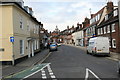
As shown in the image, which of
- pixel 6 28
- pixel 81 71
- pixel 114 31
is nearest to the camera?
pixel 81 71

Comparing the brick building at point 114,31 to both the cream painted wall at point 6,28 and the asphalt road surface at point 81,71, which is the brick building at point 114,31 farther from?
the cream painted wall at point 6,28

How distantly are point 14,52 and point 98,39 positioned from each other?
11.5m

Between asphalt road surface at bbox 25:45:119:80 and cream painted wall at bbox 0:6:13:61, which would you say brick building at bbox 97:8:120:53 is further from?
cream painted wall at bbox 0:6:13:61

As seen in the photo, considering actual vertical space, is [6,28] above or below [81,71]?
above

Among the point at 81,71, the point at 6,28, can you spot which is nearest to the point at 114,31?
the point at 81,71

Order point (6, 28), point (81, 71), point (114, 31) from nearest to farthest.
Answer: point (81, 71) → point (6, 28) → point (114, 31)

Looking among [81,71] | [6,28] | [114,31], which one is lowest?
[81,71]

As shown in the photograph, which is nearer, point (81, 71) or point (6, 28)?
point (81, 71)

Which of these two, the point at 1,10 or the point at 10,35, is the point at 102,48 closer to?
the point at 10,35

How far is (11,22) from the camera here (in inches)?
499

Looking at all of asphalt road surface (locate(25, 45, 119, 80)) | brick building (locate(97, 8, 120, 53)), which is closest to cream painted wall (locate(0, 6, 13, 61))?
asphalt road surface (locate(25, 45, 119, 80))

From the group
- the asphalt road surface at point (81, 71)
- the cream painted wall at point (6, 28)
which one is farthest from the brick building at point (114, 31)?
the cream painted wall at point (6, 28)

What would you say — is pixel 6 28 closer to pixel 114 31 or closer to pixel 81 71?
pixel 81 71

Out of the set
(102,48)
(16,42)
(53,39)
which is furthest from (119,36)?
(53,39)
